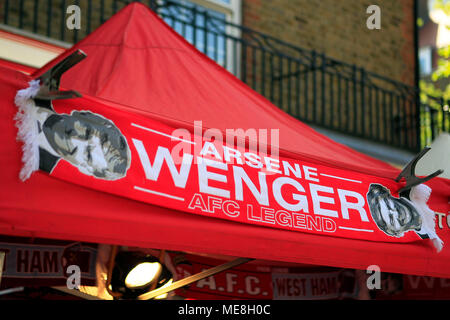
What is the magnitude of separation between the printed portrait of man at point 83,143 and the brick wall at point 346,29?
5.98m

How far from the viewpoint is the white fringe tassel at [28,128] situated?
88.4 inches

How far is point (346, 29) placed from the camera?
374 inches

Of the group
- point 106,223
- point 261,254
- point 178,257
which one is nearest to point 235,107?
point 178,257

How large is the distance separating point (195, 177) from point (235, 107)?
→ 117 cm

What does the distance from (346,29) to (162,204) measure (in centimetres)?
757

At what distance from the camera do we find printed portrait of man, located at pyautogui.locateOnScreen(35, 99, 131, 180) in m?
2.34

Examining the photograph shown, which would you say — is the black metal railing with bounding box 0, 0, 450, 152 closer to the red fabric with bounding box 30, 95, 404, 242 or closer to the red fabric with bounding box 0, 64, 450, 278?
the red fabric with bounding box 30, 95, 404, 242

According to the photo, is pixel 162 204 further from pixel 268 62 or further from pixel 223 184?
pixel 268 62

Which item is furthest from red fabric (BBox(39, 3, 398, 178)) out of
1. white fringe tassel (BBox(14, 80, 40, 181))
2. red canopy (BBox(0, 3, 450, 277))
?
white fringe tassel (BBox(14, 80, 40, 181))

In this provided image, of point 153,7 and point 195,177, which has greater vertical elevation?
point 153,7

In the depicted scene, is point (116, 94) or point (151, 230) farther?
point (116, 94)

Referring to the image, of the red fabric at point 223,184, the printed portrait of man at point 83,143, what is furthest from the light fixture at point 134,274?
the printed portrait of man at point 83,143
